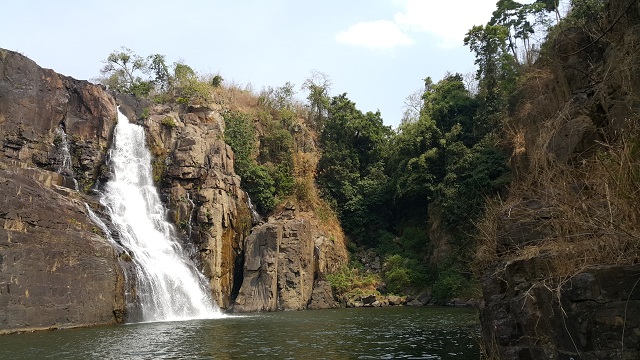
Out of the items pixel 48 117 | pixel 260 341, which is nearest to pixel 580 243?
pixel 260 341

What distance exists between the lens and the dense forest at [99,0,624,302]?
32406 millimetres

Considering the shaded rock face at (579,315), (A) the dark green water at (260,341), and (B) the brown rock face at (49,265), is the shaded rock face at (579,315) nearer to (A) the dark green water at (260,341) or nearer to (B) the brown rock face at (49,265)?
(A) the dark green water at (260,341)

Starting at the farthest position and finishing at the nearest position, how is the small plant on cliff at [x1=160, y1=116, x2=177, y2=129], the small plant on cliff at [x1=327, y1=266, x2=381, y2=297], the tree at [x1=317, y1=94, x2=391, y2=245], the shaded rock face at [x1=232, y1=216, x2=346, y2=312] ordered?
the tree at [x1=317, y1=94, x2=391, y2=245] < the small plant on cliff at [x1=160, y1=116, x2=177, y2=129] < the small plant on cliff at [x1=327, y1=266, x2=381, y2=297] < the shaded rock face at [x1=232, y1=216, x2=346, y2=312]

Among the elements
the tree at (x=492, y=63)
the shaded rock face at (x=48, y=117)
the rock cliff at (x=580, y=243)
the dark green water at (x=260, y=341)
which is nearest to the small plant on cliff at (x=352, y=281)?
the dark green water at (x=260, y=341)

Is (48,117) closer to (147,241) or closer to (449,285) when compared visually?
(147,241)

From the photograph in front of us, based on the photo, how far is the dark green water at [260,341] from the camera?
12664 millimetres

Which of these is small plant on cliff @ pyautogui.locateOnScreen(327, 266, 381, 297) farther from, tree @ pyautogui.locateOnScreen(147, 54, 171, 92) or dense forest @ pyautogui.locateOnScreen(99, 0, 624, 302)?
tree @ pyautogui.locateOnScreen(147, 54, 171, 92)

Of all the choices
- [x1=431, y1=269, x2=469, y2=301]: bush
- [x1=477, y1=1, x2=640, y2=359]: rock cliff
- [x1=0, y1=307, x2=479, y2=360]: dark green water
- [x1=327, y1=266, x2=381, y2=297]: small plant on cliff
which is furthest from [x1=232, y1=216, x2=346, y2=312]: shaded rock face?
[x1=477, y1=1, x2=640, y2=359]: rock cliff

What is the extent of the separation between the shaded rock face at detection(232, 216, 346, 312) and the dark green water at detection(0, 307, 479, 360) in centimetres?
891

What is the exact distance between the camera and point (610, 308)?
542 centimetres

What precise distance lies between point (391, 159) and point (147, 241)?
22.5 meters

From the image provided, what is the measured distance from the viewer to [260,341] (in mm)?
15188

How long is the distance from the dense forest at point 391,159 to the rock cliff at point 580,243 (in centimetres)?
1787

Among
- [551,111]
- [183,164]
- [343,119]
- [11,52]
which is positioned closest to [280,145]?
[343,119]
